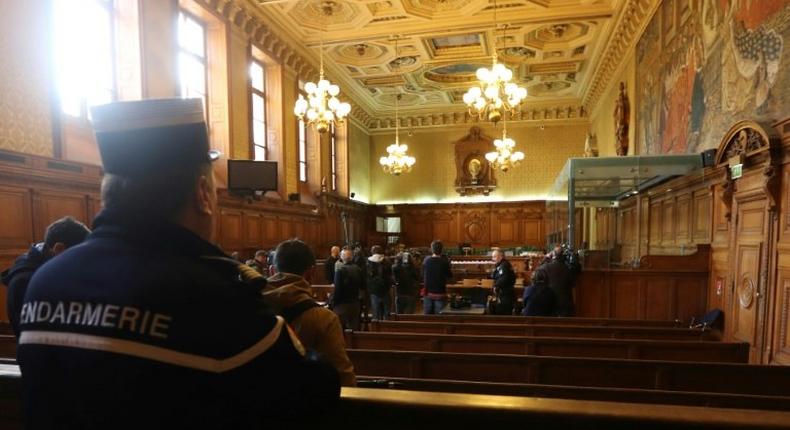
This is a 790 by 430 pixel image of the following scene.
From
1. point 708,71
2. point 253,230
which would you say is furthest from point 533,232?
point 253,230

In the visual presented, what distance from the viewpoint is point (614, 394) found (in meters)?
2.30

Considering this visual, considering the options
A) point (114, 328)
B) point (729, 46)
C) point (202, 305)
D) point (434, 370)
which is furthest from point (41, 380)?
point (729, 46)

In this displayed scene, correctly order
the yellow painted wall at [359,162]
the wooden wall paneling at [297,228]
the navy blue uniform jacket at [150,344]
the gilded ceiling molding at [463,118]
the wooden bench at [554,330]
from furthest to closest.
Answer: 1. the gilded ceiling molding at [463,118]
2. the yellow painted wall at [359,162]
3. the wooden wall paneling at [297,228]
4. the wooden bench at [554,330]
5. the navy blue uniform jacket at [150,344]

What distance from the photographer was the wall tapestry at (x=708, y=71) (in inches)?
176

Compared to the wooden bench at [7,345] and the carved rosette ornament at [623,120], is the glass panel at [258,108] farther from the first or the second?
the carved rosette ornament at [623,120]

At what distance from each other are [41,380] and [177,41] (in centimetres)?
908

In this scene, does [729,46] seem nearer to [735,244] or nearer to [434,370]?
[735,244]

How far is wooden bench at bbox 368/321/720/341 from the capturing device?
→ 4.39m

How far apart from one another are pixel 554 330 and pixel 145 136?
4627 millimetres

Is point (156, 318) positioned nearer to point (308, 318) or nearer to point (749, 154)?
point (308, 318)

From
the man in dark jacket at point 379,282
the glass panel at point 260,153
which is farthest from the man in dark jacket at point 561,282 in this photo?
the glass panel at point 260,153

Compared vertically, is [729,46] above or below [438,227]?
above

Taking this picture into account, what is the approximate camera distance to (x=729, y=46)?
5422mm

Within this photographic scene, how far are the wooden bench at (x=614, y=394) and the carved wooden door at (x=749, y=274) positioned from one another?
121 inches
